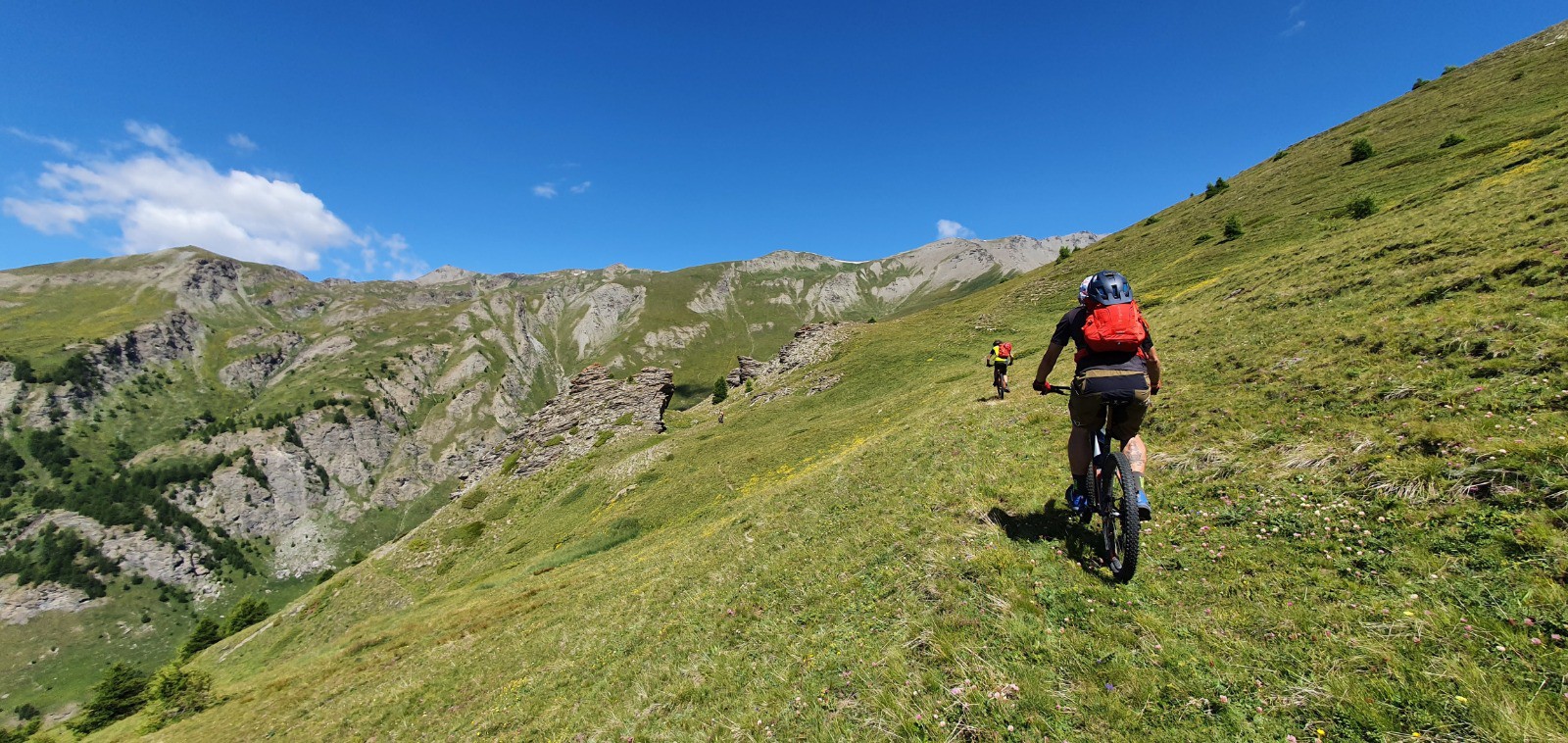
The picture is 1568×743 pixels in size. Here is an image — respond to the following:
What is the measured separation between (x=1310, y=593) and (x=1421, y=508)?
2402 millimetres

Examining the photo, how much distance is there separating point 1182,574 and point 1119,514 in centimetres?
124

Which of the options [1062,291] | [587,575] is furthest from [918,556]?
[1062,291]

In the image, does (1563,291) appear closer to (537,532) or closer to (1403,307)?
(1403,307)

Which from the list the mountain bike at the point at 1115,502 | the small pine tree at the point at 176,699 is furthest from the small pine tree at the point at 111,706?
the mountain bike at the point at 1115,502

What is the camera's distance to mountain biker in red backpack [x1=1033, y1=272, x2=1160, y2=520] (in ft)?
25.4

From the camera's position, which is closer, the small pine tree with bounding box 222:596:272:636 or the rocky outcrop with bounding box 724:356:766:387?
the small pine tree with bounding box 222:596:272:636

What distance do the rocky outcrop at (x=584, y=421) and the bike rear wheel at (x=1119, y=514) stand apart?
5773 centimetres

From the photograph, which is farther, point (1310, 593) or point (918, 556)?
point (918, 556)

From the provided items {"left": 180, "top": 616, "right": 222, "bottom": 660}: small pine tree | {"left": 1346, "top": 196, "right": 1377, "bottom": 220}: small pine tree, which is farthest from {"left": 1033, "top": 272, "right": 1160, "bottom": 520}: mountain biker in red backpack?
{"left": 180, "top": 616, "right": 222, "bottom": 660}: small pine tree

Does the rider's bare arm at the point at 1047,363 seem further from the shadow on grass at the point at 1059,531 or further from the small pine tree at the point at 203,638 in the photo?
the small pine tree at the point at 203,638

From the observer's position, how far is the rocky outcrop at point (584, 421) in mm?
62031

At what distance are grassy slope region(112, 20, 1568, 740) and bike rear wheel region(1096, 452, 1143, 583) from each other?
43 cm

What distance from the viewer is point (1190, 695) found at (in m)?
5.46

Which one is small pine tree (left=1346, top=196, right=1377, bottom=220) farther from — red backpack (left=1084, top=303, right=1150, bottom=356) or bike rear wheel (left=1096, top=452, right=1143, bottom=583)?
bike rear wheel (left=1096, top=452, right=1143, bottom=583)
